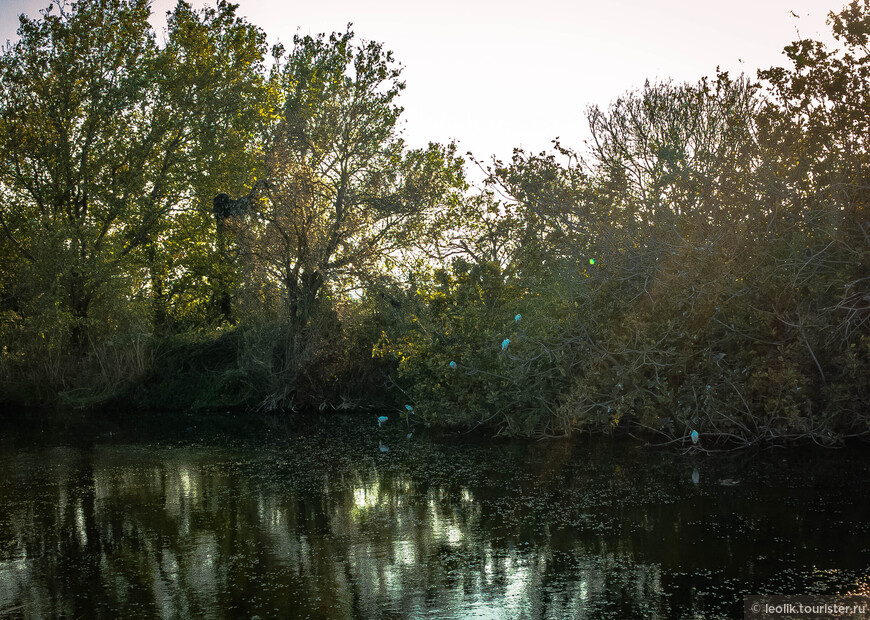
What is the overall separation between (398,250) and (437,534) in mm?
14202

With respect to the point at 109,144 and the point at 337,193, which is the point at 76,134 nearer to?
the point at 109,144

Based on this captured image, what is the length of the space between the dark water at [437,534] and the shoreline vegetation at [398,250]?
1.64m

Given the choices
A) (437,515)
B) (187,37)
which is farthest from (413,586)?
(187,37)

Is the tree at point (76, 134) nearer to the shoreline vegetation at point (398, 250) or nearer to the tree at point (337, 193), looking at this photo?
the shoreline vegetation at point (398, 250)

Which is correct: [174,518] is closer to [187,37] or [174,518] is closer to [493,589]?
[493,589]

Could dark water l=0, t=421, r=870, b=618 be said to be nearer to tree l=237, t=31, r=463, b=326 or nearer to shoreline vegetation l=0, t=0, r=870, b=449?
shoreline vegetation l=0, t=0, r=870, b=449

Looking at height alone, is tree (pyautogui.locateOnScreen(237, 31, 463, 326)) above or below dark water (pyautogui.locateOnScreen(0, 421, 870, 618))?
above

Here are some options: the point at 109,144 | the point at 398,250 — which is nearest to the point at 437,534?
A: the point at 398,250

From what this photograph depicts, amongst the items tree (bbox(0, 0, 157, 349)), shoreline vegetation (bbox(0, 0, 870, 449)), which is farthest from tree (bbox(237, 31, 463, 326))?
tree (bbox(0, 0, 157, 349))

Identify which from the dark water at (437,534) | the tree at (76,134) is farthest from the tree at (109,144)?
the dark water at (437,534)

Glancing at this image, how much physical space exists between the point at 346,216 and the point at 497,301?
6120 millimetres

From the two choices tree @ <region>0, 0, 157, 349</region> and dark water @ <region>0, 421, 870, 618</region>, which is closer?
dark water @ <region>0, 421, 870, 618</region>

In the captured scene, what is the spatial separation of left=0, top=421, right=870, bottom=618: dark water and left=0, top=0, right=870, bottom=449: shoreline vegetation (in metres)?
1.64

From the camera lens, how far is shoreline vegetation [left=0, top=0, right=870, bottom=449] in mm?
12250
